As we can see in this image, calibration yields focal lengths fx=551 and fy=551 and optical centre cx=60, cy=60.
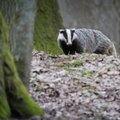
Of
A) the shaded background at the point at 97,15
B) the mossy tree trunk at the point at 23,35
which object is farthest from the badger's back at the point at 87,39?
the shaded background at the point at 97,15

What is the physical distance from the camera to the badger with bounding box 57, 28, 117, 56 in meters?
13.4

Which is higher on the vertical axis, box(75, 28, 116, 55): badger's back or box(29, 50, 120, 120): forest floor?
box(75, 28, 116, 55): badger's back

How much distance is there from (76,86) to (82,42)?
4.97 meters

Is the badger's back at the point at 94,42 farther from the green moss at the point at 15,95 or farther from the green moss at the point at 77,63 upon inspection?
the green moss at the point at 15,95

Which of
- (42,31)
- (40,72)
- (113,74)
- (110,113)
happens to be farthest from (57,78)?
(42,31)

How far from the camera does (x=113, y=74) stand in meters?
10.0

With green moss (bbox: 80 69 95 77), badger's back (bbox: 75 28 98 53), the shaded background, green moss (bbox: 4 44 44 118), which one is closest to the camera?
green moss (bbox: 4 44 44 118)

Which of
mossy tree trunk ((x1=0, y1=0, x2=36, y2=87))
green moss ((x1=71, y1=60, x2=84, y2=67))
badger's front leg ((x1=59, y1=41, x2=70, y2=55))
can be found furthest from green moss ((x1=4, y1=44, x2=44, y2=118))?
badger's front leg ((x1=59, y1=41, x2=70, y2=55))

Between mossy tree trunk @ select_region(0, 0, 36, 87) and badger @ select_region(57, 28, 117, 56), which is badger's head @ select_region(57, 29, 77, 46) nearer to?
badger @ select_region(57, 28, 117, 56)

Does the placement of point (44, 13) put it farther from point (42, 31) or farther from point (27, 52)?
point (27, 52)

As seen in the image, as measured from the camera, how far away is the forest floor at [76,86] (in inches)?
300

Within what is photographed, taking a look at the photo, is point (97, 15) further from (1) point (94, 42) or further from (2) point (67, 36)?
(2) point (67, 36)

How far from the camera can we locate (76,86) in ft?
29.7

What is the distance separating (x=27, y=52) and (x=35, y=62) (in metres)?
3.28
